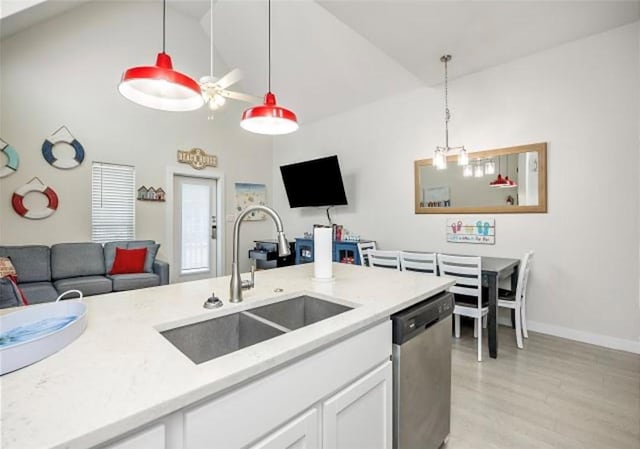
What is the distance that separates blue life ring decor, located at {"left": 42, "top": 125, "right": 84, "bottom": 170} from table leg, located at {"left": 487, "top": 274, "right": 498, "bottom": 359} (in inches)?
197

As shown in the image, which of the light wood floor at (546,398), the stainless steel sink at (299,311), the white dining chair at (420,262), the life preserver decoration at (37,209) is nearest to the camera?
the stainless steel sink at (299,311)

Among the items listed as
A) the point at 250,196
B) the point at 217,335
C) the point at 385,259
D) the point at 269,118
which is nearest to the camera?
the point at 217,335

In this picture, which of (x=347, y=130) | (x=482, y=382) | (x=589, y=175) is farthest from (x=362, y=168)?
(x=482, y=382)

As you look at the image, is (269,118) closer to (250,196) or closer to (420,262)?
(420,262)

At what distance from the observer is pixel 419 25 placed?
2730mm

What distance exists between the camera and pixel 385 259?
132 inches

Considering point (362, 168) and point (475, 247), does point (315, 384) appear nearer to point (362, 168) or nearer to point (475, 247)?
point (475, 247)

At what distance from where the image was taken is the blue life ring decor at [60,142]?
374 cm

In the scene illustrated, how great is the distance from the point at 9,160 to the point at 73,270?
4.67ft

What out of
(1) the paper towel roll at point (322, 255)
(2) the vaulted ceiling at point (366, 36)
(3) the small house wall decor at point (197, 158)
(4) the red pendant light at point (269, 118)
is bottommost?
(1) the paper towel roll at point (322, 255)

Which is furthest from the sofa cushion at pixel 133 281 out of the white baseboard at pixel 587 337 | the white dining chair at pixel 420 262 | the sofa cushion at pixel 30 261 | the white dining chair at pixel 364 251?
the white baseboard at pixel 587 337

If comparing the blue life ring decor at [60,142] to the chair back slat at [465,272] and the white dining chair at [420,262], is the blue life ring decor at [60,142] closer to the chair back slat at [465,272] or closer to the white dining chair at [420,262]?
the white dining chair at [420,262]

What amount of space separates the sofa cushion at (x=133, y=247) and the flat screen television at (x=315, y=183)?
7.39 ft

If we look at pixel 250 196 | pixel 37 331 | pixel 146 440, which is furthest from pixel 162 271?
pixel 146 440
